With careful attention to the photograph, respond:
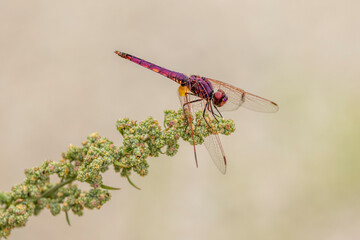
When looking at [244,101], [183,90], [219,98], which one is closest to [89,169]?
[183,90]

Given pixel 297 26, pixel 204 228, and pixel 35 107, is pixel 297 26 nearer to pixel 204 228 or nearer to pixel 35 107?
pixel 204 228

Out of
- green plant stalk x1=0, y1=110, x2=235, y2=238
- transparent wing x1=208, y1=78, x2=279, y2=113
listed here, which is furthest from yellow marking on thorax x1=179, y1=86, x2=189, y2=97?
green plant stalk x1=0, y1=110, x2=235, y2=238

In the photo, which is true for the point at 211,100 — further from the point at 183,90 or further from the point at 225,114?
the point at 225,114

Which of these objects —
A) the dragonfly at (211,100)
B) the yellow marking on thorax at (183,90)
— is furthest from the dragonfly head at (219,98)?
the yellow marking on thorax at (183,90)

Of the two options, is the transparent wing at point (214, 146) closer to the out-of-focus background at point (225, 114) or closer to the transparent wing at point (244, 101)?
the transparent wing at point (244, 101)

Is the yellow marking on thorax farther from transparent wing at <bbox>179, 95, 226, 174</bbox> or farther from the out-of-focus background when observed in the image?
the out-of-focus background

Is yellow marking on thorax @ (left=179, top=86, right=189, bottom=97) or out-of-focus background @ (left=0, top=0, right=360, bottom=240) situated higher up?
out-of-focus background @ (left=0, top=0, right=360, bottom=240)
